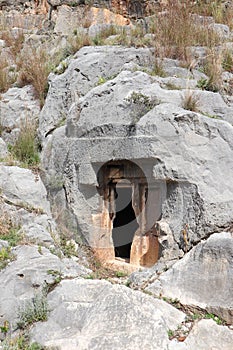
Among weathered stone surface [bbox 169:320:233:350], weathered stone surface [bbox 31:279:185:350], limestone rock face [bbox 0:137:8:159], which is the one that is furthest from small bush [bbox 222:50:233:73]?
weathered stone surface [bbox 169:320:233:350]

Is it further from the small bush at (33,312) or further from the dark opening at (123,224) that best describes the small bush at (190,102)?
the small bush at (33,312)

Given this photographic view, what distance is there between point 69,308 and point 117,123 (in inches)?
105

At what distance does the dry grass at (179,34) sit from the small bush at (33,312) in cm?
462

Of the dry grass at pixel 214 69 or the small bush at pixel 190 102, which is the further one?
the dry grass at pixel 214 69

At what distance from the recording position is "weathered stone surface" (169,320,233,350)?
411cm

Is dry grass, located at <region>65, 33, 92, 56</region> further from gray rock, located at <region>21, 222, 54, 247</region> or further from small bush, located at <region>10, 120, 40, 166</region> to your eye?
gray rock, located at <region>21, 222, 54, 247</region>

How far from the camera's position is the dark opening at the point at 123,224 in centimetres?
711

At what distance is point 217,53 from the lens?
715 centimetres

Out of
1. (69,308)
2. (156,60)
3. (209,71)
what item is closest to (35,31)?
(156,60)

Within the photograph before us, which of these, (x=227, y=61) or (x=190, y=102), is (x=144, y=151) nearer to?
(x=190, y=102)

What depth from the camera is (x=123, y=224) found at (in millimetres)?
8578

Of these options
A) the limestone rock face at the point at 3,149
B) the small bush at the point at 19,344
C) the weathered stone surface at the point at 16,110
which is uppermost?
the weathered stone surface at the point at 16,110

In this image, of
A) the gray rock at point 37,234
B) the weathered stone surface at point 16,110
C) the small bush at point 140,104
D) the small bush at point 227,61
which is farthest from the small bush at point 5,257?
the small bush at point 227,61

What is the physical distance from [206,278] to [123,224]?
151 inches
